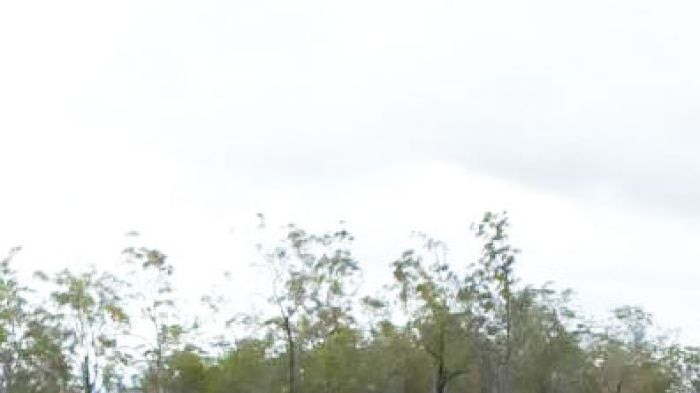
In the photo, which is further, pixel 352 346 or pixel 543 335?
pixel 543 335

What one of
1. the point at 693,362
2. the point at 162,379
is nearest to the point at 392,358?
the point at 162,379

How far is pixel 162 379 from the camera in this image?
31.0 metres

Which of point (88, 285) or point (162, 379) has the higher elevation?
point (88, 285)

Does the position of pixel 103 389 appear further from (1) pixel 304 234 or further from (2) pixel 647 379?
(2) pixel 647 379

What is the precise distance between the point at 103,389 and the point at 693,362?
2135cm

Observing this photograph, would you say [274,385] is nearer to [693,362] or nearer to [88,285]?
[88,285]

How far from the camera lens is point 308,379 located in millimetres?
31219

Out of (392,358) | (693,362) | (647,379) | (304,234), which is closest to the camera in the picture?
(304,234)

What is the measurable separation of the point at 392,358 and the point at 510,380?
139 inches

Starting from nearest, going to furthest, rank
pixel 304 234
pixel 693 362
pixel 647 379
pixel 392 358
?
pixel 304 234, pixel 392 358, pixel 647 379, pixel 693 362

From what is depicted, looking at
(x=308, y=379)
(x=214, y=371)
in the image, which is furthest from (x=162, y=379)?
(x=308, y=379)

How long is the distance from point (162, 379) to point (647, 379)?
16002 mm

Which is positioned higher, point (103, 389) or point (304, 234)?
point (304, 234)

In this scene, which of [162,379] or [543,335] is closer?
[162,379]
